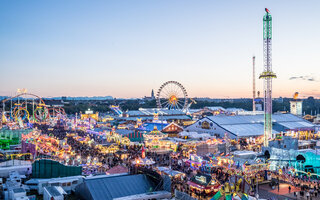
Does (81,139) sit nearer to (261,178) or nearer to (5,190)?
(5,190)

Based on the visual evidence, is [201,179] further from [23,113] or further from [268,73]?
[23,113]

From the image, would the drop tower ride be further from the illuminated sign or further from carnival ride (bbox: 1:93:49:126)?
carnival ride (bbox: 1:93:49:126)

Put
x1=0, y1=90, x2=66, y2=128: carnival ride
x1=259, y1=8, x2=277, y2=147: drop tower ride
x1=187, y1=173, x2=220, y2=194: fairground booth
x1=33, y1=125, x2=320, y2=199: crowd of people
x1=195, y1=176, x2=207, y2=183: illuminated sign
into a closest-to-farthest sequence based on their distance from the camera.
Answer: x1=187, y1=173, x2=220, y2=194: fairground booth
x1=195, y1=176, x2=207, y2=183: illuminated sign
x1=33, y1=125, x2=320, y2=199: crowd of people
x1=259, y1=8, x2=277, y2=147: drop tower ride
x1=0, y1=90, x2=66, y2=128: carnival ride

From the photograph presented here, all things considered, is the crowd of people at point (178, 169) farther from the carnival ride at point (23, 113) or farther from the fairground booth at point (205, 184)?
the carnival ride at point (23, 113)

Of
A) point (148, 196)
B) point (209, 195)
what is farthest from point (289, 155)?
point (148, 196)

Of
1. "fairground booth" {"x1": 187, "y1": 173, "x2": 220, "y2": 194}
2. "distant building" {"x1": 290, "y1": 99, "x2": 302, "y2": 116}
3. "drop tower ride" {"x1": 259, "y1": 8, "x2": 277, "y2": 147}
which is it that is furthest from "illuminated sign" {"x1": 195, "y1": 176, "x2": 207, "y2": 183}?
"distant building" {"x1": 290, "y1": 99, "x2": 302, "y2": 116}

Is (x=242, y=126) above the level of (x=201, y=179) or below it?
above

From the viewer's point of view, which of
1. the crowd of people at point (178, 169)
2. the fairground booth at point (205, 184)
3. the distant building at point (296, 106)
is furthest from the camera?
the distant building at point (296, 106)

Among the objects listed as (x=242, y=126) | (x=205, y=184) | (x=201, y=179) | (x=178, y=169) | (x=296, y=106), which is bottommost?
(x=178, y=169)

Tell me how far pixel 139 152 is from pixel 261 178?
12339mm

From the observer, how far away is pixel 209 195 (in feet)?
51.1

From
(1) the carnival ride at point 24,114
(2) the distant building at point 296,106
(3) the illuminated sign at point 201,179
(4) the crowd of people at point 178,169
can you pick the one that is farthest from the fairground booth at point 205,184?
(2) the distant building at point 296,106

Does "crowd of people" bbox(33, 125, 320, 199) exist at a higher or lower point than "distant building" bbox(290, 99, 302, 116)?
lower

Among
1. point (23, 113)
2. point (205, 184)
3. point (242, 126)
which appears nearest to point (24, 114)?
point (23, 113)
